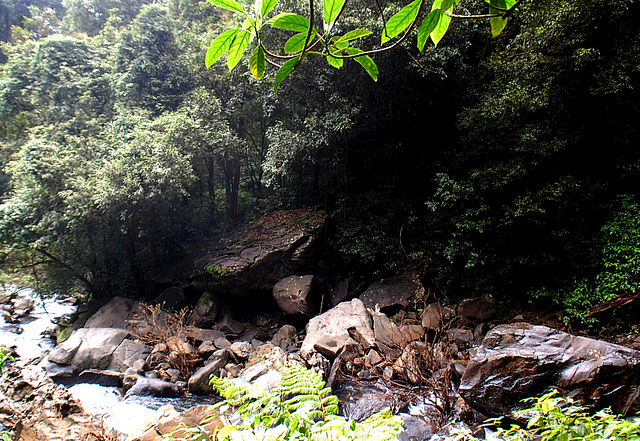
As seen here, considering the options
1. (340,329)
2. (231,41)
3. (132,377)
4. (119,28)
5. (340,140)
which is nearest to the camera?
(231,41)

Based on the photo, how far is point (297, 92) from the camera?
8.88 m

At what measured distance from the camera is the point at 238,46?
83 cm

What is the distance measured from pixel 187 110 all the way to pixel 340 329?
773 cm

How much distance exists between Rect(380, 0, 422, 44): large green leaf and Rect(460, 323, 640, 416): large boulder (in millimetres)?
4749

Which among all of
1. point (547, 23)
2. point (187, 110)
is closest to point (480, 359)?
point (547, 23)

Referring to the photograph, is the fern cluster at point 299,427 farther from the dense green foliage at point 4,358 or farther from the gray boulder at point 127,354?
the gray boulder at point 127,354

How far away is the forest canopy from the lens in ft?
20.4

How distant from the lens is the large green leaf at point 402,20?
0.75 m

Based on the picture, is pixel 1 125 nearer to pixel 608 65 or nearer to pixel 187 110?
pixel 187 110

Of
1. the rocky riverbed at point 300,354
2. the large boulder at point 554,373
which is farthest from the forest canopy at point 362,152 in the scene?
the large boulder at point 554,373

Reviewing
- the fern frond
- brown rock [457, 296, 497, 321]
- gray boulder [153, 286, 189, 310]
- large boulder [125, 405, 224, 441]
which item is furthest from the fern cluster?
gray boulder [153, 286, 189, 310]

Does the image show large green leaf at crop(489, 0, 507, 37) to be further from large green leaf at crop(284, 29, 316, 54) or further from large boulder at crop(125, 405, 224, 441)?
large boulder at crop(125, 405, 224, 441)

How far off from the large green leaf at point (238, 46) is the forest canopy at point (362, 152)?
10.9 feet

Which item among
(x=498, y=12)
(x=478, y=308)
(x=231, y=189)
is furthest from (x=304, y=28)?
(x=231, y=189)
